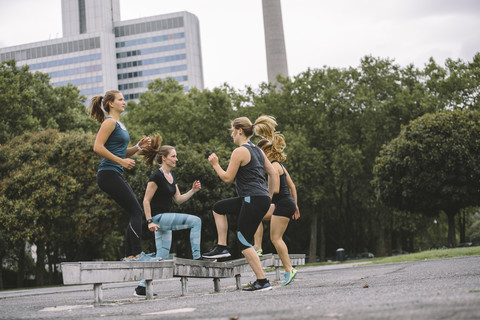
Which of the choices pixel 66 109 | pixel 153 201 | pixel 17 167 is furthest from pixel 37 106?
pixel 153 201

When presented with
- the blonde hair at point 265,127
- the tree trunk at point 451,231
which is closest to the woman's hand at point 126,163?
the blonde hair at point 265,127

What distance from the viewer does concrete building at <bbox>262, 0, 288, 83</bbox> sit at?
78250 mm

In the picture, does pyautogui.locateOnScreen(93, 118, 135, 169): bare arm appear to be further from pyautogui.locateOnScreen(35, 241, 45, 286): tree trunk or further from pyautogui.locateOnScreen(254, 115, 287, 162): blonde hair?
pyautogui.locateOnScreen(35, 241, 45, 286): tree trunk

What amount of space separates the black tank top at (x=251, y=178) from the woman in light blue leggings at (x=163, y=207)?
83cm

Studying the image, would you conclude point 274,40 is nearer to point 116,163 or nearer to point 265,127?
point 265,127

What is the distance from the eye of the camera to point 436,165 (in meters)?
33.8

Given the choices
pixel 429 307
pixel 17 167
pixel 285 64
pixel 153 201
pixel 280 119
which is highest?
pixel 285 64

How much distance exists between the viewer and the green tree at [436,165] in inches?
1307

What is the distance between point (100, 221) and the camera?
31.9m

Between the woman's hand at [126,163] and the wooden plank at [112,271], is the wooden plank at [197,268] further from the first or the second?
the woman's hand at [126,163]

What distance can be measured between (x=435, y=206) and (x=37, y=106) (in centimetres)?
2732

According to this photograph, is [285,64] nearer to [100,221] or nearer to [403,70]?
[403,70]

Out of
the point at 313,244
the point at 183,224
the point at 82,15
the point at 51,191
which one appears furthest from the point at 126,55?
the point at 183,224

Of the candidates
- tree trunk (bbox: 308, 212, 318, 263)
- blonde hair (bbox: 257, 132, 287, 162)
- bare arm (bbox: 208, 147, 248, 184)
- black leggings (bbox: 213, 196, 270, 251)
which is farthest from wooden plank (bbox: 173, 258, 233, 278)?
tree trunk (bbox: 308, 212, 318, 263)
